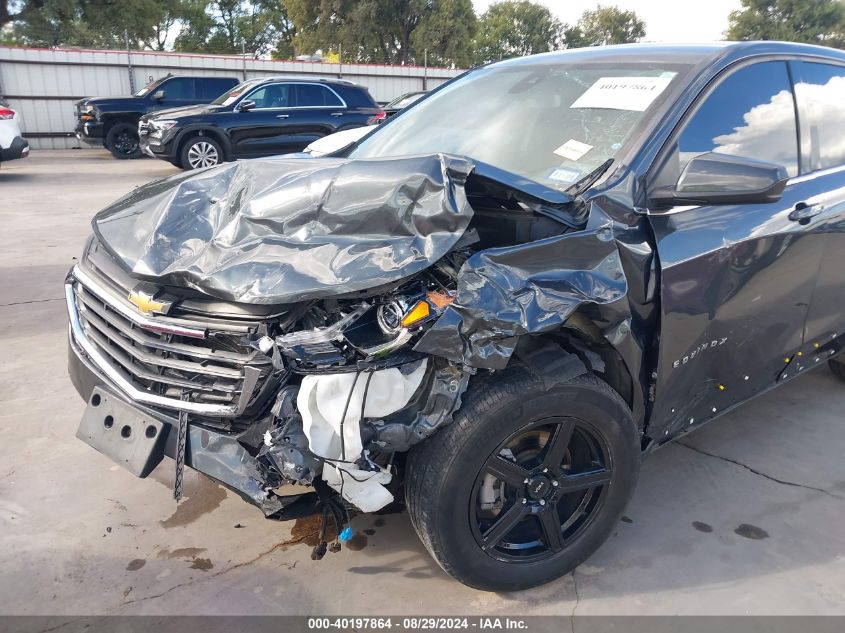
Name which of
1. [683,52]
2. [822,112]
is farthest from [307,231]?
[822,112]

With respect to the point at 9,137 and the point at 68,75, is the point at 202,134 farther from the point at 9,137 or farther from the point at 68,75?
the point at 68,75

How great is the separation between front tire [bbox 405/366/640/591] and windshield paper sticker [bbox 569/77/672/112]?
3.63ft

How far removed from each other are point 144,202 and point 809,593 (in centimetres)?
289

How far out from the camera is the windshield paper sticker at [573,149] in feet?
8.76

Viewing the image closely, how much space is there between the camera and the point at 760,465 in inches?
134

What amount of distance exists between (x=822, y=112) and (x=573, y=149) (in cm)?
140

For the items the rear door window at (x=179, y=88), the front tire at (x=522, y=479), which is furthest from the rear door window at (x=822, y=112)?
the rear door window at (x=179, y=88)

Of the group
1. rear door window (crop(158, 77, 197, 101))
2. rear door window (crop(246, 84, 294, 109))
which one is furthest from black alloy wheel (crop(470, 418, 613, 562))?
rear door window (crop(158, 77, 197, 101))

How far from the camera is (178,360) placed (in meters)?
2.24

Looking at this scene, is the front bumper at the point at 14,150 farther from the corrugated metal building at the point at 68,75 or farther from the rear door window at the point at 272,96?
the corrugated metal building at the point at 68,75

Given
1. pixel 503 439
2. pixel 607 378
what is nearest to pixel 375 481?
pixel 503 439

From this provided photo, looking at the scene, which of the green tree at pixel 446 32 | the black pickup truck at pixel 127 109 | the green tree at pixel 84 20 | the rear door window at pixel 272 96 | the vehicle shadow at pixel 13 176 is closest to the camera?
the vehicle shadow at pixel 13 176

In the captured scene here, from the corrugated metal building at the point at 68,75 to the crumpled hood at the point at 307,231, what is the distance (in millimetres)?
16227

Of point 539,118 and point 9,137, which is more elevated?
point 539,118
